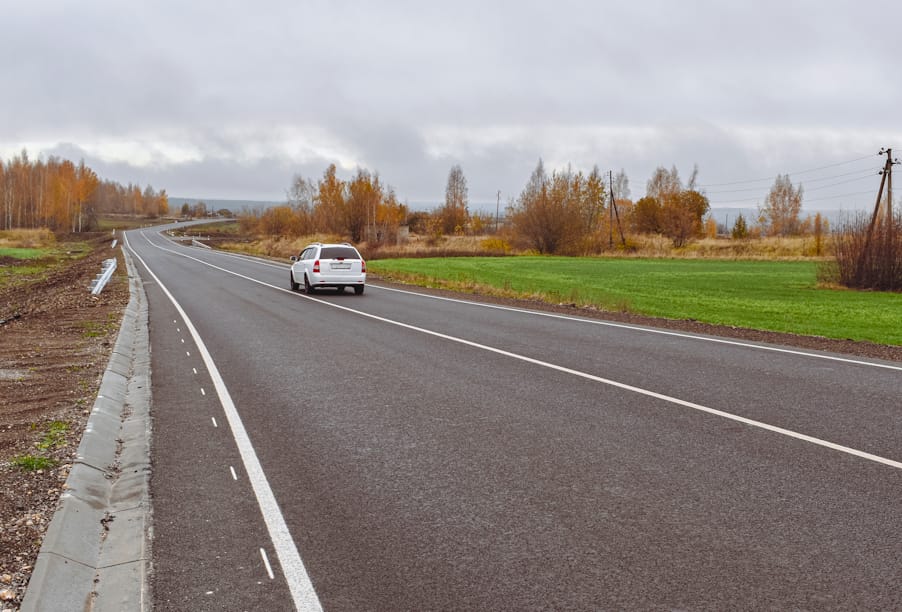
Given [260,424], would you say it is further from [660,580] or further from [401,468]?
[660,580]

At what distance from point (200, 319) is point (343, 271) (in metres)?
7.95

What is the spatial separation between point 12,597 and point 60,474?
2011 millimetres

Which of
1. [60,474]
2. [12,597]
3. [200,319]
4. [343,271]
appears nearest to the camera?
[12,597]

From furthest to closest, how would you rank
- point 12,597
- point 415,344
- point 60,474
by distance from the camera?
point 415,344 → point 60,474 → point 12,597

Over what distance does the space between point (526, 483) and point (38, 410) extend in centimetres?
517

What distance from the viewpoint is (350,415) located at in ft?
24.0

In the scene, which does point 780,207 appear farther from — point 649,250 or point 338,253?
point 338,253

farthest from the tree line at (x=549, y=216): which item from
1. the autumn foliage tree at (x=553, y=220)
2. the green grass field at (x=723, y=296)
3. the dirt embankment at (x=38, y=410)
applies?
the dirt embankment at (x=38, y=410)

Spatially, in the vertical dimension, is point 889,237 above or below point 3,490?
above

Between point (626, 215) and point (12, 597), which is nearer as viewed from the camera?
point (12, 597)

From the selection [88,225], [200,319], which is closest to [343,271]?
[200,319]

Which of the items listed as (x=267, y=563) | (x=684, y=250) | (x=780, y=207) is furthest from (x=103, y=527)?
(x=780, y=207)

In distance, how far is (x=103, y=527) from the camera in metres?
4.59

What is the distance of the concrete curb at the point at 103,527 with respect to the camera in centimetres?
366
